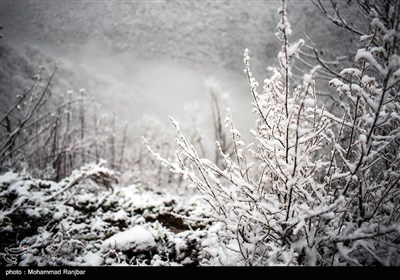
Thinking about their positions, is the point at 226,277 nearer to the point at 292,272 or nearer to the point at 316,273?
the point at 292,272

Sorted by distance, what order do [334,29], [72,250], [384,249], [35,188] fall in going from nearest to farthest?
[384,249], [72,250], [35,188], [334,29]

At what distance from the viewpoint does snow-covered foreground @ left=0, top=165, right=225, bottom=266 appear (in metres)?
2.94

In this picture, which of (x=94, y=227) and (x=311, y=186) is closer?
(x=311, y=186)

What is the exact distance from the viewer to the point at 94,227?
388 centimetres

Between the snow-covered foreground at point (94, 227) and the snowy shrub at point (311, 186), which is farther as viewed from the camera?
the snow-covered foreground at point (94, 227)

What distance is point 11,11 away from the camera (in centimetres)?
569

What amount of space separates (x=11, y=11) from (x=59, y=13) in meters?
0.94

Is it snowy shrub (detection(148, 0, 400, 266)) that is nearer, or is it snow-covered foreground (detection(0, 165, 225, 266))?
snowy shrub (detection(148, 0, 400, 266))

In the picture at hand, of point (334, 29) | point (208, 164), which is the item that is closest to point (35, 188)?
point (208, 164)

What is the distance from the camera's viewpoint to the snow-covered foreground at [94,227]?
294cm

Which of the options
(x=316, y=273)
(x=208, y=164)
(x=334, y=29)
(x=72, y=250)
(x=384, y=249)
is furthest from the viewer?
(x=334, y=29)

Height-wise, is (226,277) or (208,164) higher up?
(208,164)

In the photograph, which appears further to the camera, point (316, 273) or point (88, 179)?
point (88, 179)

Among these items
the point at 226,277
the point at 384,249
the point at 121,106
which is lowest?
the point at 226,277
